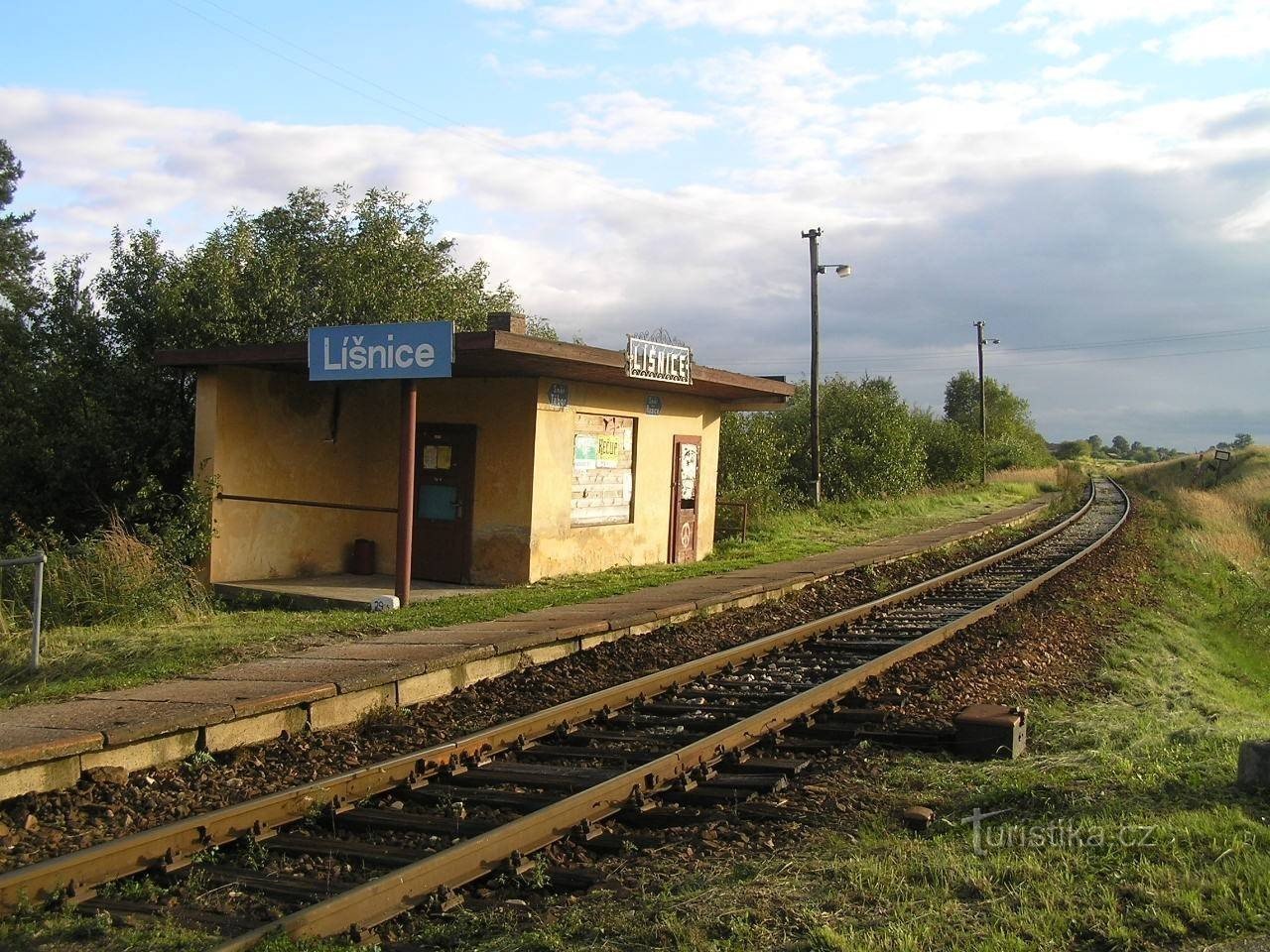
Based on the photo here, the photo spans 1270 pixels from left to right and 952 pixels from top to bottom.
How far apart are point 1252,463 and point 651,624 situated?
45702 mm

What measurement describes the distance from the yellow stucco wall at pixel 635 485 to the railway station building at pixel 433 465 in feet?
0.10

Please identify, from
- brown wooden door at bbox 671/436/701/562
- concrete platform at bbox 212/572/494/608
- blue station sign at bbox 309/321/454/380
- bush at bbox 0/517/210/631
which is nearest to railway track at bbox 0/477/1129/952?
blue station sign at bbox 309/321/454/380

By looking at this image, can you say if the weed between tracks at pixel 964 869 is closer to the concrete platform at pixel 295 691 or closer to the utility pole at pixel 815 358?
the concrete platform at pixel 295 691

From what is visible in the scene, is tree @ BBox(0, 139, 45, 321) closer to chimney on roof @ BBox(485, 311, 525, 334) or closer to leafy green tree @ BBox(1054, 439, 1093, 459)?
chimney on roof @ BBox(485, 311, 525, 334)

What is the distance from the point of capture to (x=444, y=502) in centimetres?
1503

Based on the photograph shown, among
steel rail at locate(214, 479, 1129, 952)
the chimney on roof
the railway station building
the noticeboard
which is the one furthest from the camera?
the noticeboard

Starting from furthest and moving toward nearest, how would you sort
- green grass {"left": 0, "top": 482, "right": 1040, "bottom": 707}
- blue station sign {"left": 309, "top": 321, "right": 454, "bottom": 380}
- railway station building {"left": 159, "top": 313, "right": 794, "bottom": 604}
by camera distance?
railway station building {"left": 159, "top": 313, "right": 794, "bottom": 604}
blue station sign {"left": 309, "top": 321, "right": 454, "bottom": 380}
green grass {"left": 0, "top": 482, "right": 1040, "bottom": 707}

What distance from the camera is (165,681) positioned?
27.2 feet

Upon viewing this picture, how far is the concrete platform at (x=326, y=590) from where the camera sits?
509 inches

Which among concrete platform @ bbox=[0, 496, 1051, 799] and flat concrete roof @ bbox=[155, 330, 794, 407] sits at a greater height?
flat concrete roof @ bbox=[155, 330, 794, 407]

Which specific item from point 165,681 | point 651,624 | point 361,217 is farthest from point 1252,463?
point 165,681

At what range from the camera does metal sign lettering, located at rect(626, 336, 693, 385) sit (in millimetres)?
13891

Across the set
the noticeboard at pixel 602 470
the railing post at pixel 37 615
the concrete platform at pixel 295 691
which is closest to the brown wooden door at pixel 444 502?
the noticeboard at pixel 602 470

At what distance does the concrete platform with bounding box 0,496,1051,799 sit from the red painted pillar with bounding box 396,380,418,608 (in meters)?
1.54
